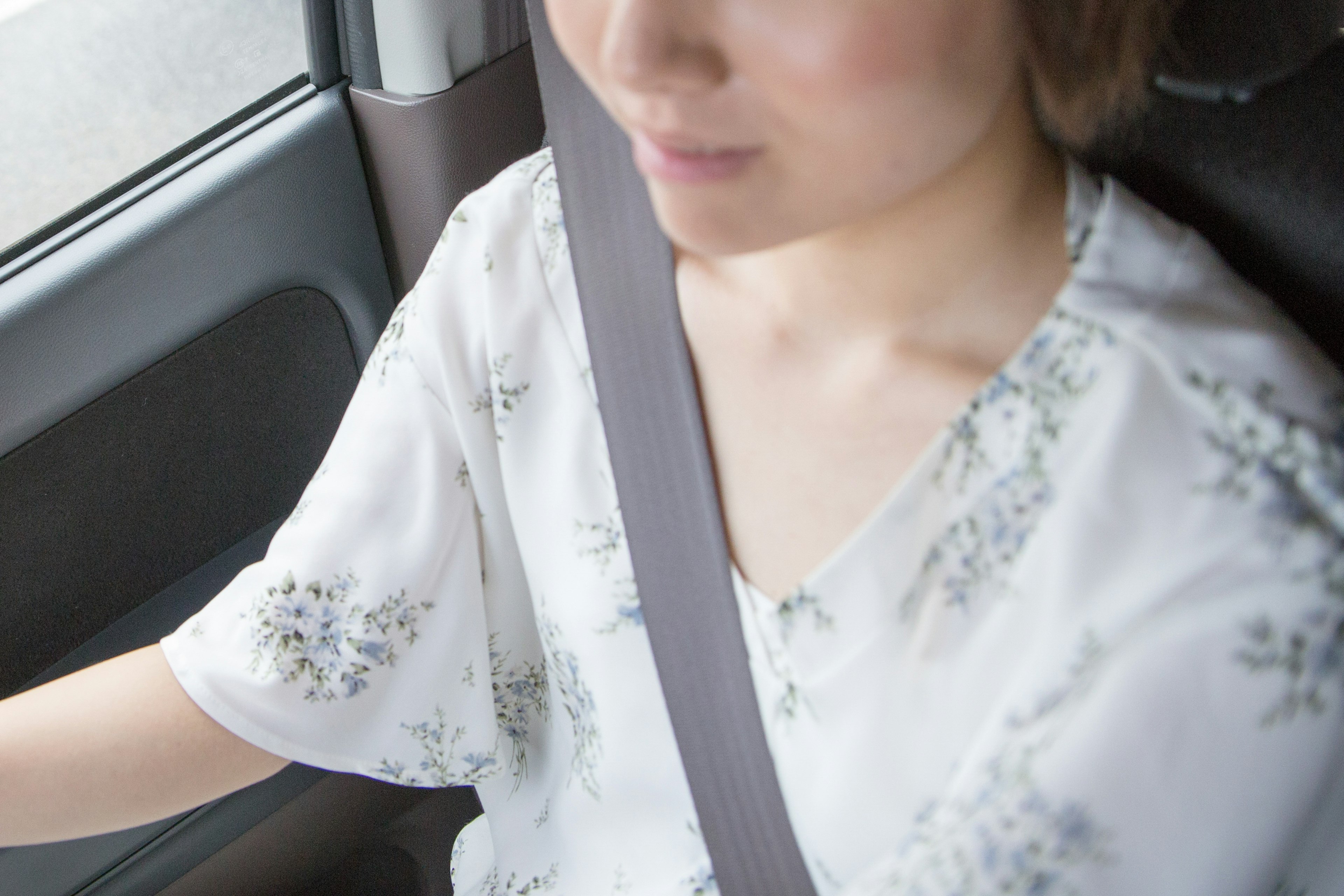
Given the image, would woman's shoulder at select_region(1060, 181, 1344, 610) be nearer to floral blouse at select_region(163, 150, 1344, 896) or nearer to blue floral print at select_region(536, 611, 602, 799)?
floral blouse at select_region(163, 150, 1344, 896)

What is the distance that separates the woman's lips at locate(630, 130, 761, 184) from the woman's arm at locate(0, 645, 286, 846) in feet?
1.55

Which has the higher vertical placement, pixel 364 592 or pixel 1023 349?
pixel 1023 349

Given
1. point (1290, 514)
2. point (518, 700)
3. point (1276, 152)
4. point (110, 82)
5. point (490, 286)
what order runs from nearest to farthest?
point (1290, 514)
point (1276, 152)
point (490, 286)
point (518, 700)
point (110, 82)

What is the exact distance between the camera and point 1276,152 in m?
0.66

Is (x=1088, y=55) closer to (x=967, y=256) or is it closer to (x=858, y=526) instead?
(x=967, y=256)

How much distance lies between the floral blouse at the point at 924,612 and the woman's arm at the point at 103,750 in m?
0.02

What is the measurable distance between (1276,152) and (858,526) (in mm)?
301

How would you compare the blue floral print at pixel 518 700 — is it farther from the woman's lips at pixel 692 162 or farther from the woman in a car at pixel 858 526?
the woman's lips at pixel 692 162

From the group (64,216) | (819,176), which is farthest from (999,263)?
(64,216)

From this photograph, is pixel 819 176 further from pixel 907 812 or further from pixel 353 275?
pixel 353 275

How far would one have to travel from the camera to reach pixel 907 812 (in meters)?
0.65

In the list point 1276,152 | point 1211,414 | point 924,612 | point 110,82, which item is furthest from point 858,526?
point 110,82

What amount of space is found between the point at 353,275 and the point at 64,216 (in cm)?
27

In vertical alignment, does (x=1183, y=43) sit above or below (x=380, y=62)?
above
